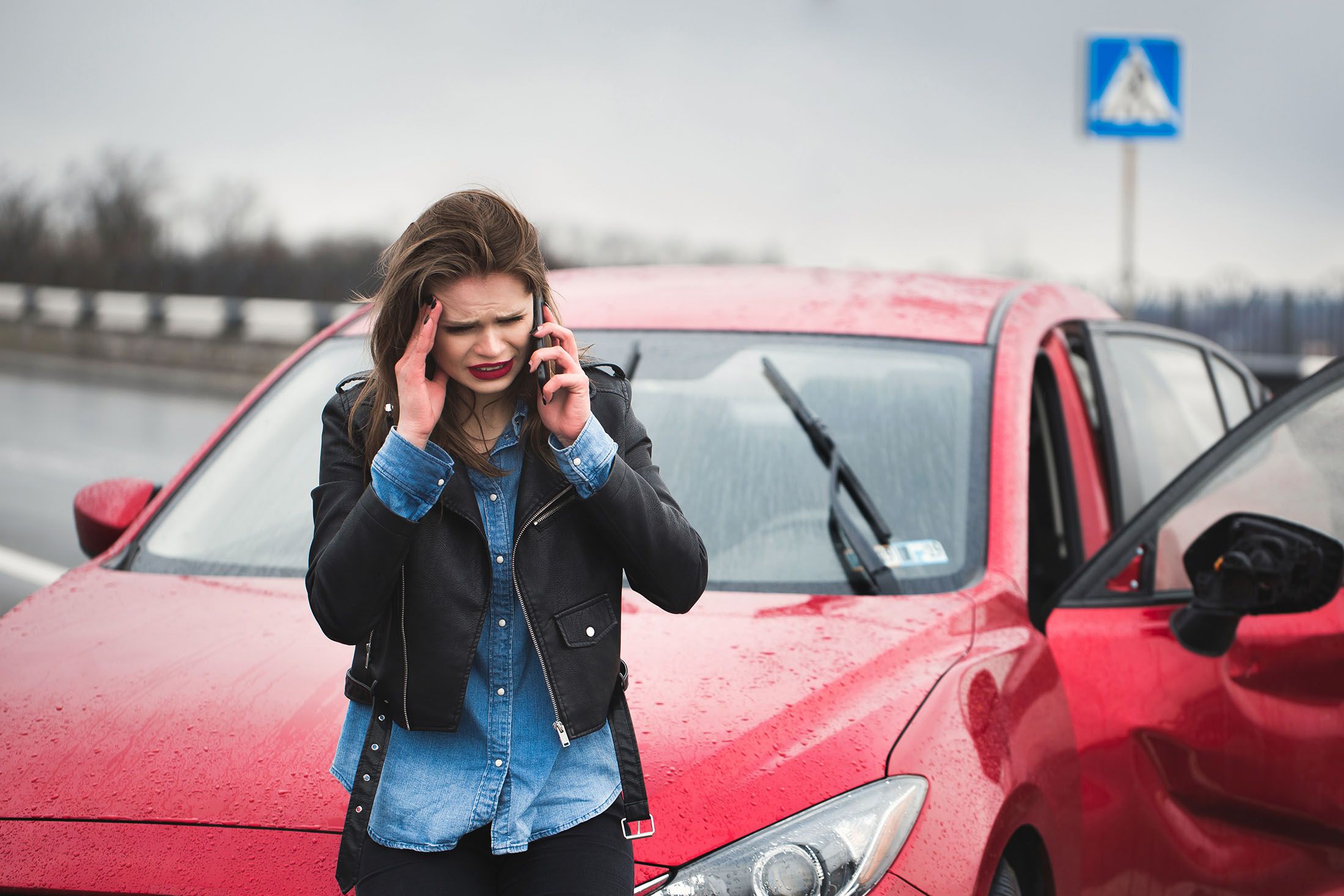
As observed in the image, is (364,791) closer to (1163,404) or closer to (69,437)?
(1163,404)

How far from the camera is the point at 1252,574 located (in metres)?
2.42

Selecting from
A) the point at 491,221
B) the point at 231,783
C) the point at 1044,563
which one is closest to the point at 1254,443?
the point at 1044,563

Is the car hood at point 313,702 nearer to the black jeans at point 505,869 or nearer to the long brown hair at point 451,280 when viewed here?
the black jeans at point 505,869

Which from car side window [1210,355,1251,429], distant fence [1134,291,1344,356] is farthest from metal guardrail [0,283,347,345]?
car side window [1210,355,1251,429]

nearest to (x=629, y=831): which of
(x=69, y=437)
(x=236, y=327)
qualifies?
(x=69, y=437)

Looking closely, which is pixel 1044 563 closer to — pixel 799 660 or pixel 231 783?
pixel 799 660

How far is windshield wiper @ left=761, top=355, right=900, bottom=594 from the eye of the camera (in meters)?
2.57

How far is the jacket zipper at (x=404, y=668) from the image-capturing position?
161 cm

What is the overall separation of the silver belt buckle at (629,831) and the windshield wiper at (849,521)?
86 cm

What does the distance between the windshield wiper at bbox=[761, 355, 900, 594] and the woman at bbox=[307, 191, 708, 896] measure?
92 cm

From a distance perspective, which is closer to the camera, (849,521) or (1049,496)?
(849,521)

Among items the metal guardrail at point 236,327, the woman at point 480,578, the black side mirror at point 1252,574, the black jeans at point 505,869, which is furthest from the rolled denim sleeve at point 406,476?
the metal guardrail at point 236,327

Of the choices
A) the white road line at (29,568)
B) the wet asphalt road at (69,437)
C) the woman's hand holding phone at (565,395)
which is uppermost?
the woman's hand holding phone at (565,395)

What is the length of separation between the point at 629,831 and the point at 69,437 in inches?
512
